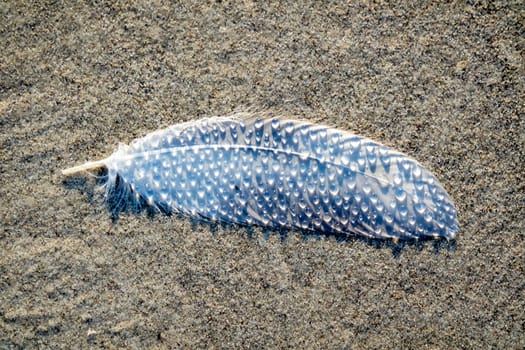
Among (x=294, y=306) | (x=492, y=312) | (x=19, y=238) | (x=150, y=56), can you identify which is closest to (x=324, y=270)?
(x=294, y=306)

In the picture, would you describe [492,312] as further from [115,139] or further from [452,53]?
[115,139]

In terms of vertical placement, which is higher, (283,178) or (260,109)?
(260,109)

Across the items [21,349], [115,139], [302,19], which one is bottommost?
[21,349]
